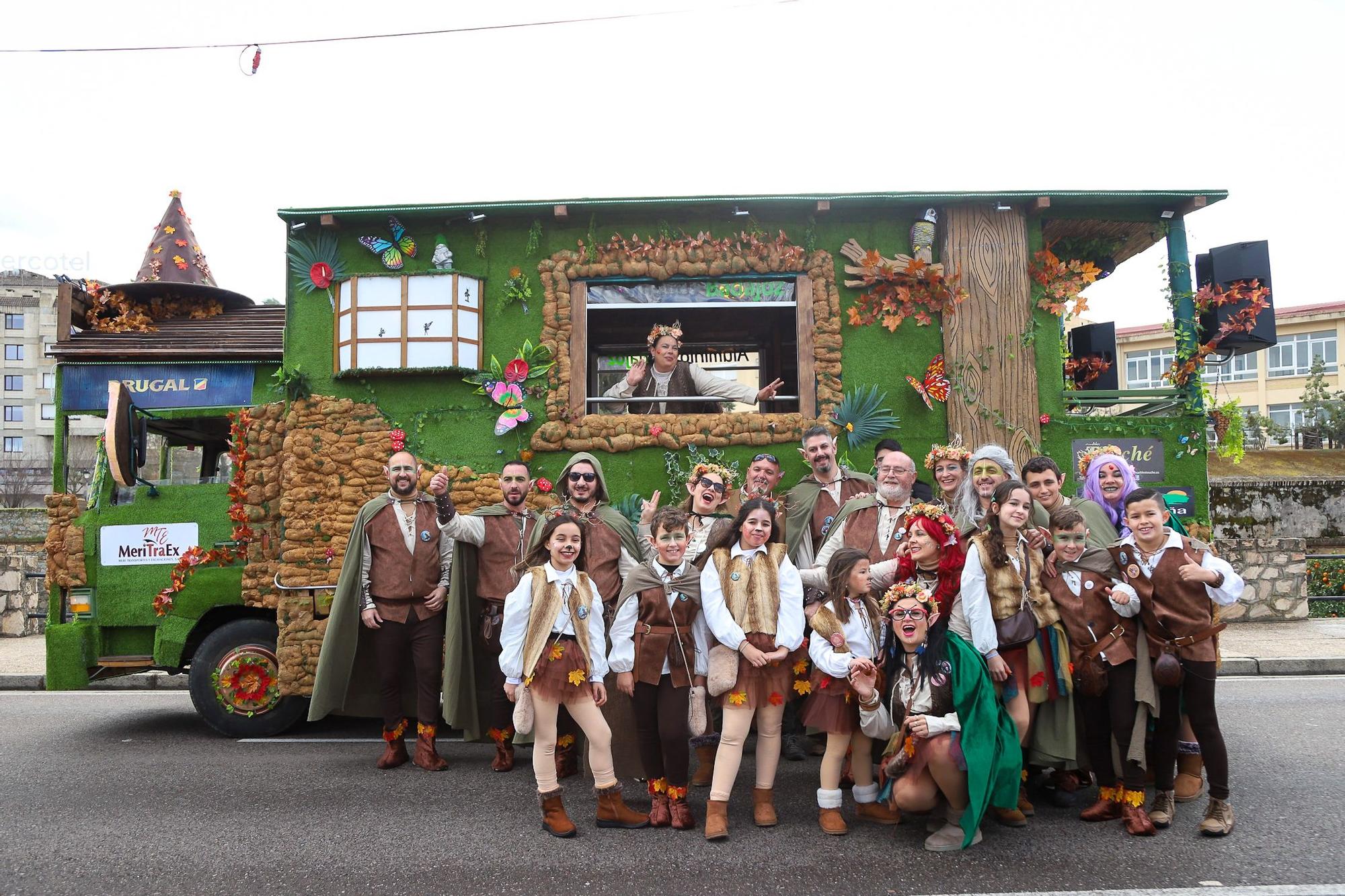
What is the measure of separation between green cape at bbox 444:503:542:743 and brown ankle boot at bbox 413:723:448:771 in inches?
5.9

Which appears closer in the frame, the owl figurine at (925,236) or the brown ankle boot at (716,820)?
the brown ankle boot at (716,820)

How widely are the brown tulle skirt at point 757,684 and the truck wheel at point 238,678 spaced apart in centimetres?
415

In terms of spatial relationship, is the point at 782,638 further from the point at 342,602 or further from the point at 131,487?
the point at 131,487

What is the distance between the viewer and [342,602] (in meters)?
6.59

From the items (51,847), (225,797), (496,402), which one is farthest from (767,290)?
(51,847)

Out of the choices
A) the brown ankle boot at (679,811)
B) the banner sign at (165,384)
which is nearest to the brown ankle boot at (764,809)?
the brown ankle boot at (679,811)

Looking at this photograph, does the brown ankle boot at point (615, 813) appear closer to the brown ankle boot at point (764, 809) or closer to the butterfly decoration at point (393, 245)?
the brown ankle boot at point (764, 809)

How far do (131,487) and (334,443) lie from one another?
173 centimetres

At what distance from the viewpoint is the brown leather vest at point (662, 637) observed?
192 inches

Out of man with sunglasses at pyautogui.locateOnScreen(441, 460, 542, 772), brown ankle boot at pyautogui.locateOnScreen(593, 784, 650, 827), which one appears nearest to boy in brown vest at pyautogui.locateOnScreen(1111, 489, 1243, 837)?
brown ankle boot at pyautogui.locateOnScreen(593, 784, 650, 827)

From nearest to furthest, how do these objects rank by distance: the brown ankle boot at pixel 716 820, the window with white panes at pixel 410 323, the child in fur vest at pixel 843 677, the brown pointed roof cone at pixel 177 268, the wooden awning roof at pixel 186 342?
the brown ankle boot at pixel 716 820 → the child in fur vest at pixel 843 677 → the window with white panes at pixel 410 323 → the wooden awning roof at pixel 186 342 → the brown pointed roof cone at pixel 177 268

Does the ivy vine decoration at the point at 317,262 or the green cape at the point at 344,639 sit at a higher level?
the ivy vine decoration at the point at 317,262

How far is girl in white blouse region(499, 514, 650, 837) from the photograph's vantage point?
4770 mm

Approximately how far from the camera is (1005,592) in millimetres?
4770
